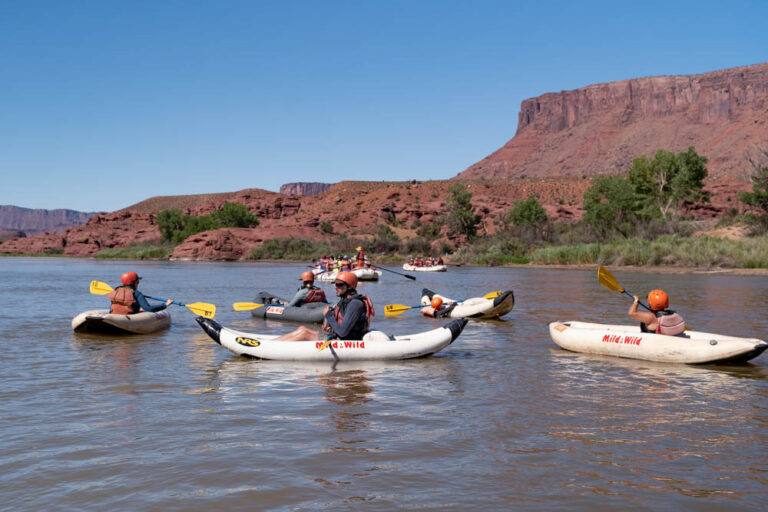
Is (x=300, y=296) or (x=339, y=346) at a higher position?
(x=300, y=296)

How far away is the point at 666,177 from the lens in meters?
55.8

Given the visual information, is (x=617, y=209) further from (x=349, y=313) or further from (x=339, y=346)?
(x=339, y=346)

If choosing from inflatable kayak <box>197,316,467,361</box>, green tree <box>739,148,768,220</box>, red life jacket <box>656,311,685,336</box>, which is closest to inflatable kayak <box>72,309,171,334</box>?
inflatable kayak <box>197,316,467,361</box>

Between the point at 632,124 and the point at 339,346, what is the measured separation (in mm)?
150734

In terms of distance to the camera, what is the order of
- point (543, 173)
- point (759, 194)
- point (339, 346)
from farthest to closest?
point (543, 173) → point (759, 194) → point (339, 346)

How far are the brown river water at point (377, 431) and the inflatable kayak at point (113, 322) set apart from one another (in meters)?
0.73

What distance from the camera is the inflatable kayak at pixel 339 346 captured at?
9.54 meters

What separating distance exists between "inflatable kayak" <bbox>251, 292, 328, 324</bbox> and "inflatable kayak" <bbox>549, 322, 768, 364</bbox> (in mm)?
5548

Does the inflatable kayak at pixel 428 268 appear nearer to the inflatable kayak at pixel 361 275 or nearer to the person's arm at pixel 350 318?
the inflatable kayak at pixel 361 275

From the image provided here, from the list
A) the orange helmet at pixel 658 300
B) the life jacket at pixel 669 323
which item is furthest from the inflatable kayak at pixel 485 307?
the orange helmet at pixel 658 300

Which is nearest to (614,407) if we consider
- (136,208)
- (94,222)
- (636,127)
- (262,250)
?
(262,250)

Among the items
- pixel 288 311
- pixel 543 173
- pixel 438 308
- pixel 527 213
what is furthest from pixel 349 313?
pixel 543 173

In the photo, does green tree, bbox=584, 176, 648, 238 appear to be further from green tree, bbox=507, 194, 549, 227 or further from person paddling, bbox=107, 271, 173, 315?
person paddling, bbox=107, 271, 173, 315

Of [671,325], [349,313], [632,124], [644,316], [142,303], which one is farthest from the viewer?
[632,124]
